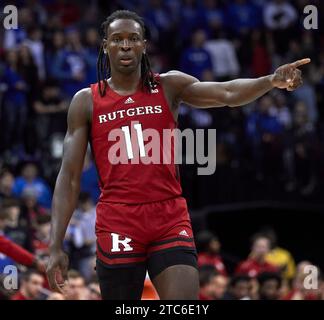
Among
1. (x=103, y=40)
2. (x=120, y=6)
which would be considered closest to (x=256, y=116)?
(x=120, y=6)

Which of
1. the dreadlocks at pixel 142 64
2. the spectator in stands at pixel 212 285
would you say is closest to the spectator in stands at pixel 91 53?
the spectator in stands at pixel 212 285

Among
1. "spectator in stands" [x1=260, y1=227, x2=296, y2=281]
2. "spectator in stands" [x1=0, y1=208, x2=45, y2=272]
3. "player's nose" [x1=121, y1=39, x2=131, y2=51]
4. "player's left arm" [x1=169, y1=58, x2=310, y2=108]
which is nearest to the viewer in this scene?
"player's left arm" [x1=169, y1=58, x2=310, y2=108]

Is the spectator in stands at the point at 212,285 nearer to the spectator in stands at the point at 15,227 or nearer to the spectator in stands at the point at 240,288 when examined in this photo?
the spectator in stands at the point at 240,288

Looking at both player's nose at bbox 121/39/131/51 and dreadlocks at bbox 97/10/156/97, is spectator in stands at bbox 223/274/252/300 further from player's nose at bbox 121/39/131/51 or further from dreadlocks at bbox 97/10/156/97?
player's nose at bbox 121/39/131/51

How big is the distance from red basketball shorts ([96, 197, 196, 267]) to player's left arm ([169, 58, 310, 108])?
0.71m

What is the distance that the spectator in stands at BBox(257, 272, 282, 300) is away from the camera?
37.4 ft

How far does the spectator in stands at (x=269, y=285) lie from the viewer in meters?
11.4

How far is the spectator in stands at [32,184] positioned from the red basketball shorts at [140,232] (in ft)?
25.5

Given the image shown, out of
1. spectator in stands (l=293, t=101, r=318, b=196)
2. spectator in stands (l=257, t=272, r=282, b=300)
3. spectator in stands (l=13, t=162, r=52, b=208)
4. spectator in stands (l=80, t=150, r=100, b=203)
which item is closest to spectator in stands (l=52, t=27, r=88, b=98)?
spectator in stands (l=80, t=150, r=100, b=203)

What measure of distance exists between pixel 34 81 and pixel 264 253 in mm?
4496

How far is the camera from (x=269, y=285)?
37.9 feet
